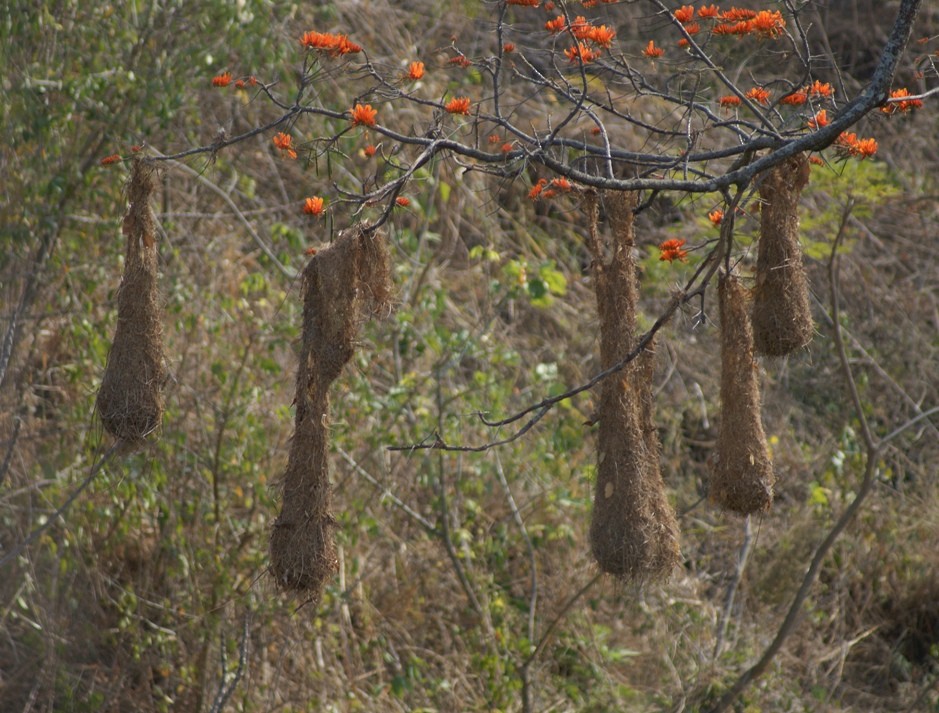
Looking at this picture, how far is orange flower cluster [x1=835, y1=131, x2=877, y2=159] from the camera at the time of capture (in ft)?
11.5

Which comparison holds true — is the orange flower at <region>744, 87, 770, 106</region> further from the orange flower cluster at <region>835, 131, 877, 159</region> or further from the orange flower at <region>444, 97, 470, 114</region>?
the orange flower at <region>444, 97, 470, 114</region>

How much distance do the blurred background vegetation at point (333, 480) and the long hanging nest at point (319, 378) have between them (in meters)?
1.82

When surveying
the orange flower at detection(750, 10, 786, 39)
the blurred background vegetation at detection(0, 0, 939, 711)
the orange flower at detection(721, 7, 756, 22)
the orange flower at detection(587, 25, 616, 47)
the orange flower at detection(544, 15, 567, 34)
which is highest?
the orange flower at detection(721, 7, 756, 22)

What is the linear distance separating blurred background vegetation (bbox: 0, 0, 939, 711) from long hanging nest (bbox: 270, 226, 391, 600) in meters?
1.82

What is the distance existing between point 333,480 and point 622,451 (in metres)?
3.10

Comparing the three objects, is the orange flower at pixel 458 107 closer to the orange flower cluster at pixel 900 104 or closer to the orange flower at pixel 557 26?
the orange flower at pixel 557 26

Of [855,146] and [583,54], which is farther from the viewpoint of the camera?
[583,54]

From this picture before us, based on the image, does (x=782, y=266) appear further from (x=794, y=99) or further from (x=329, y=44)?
(x=329, y=44)

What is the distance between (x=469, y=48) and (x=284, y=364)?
3.83m

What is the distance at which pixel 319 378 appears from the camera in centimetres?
349

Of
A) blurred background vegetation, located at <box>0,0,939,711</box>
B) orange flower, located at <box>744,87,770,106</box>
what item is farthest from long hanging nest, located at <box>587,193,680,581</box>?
blurred background vegetation, located at <box>0,0,939,711</box>

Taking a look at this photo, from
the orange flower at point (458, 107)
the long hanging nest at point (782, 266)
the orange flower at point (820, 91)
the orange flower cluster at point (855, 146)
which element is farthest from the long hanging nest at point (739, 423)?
the orange flower at point (458, 107)

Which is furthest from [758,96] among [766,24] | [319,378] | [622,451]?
[319,378]

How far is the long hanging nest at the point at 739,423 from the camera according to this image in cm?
388
